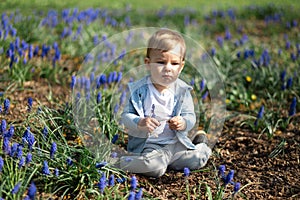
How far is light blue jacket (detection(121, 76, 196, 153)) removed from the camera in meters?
3.53

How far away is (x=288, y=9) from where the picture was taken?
952 centimetres

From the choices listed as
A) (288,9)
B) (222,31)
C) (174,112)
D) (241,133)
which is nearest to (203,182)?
(174,112)

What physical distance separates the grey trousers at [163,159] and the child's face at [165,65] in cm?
50

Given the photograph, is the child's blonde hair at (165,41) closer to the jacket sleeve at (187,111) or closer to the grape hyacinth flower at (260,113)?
the jacket sleeve at (187,111)

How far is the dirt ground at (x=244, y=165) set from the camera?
3.52 metres

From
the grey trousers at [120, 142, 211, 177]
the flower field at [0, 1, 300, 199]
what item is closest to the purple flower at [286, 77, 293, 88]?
the flower field at [0, 1, 300, 199]

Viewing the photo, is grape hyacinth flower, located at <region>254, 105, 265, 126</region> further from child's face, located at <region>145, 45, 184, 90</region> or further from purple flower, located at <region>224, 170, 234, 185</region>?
purple flower, located at <region>224, 170, 234, 185</region>

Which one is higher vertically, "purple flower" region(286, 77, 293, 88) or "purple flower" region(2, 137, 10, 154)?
"purple flower" region(286, 77, 293, 88)

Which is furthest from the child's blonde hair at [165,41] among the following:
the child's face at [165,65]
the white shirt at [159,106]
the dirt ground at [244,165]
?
the dirt ground at [244,165]

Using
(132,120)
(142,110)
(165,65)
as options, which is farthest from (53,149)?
(165,65)

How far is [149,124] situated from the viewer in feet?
11.0

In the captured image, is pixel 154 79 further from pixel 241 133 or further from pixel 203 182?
pixel 241 133

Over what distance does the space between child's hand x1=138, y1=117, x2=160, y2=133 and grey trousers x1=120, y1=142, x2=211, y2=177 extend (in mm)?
253

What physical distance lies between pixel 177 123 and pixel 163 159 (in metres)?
0.32
